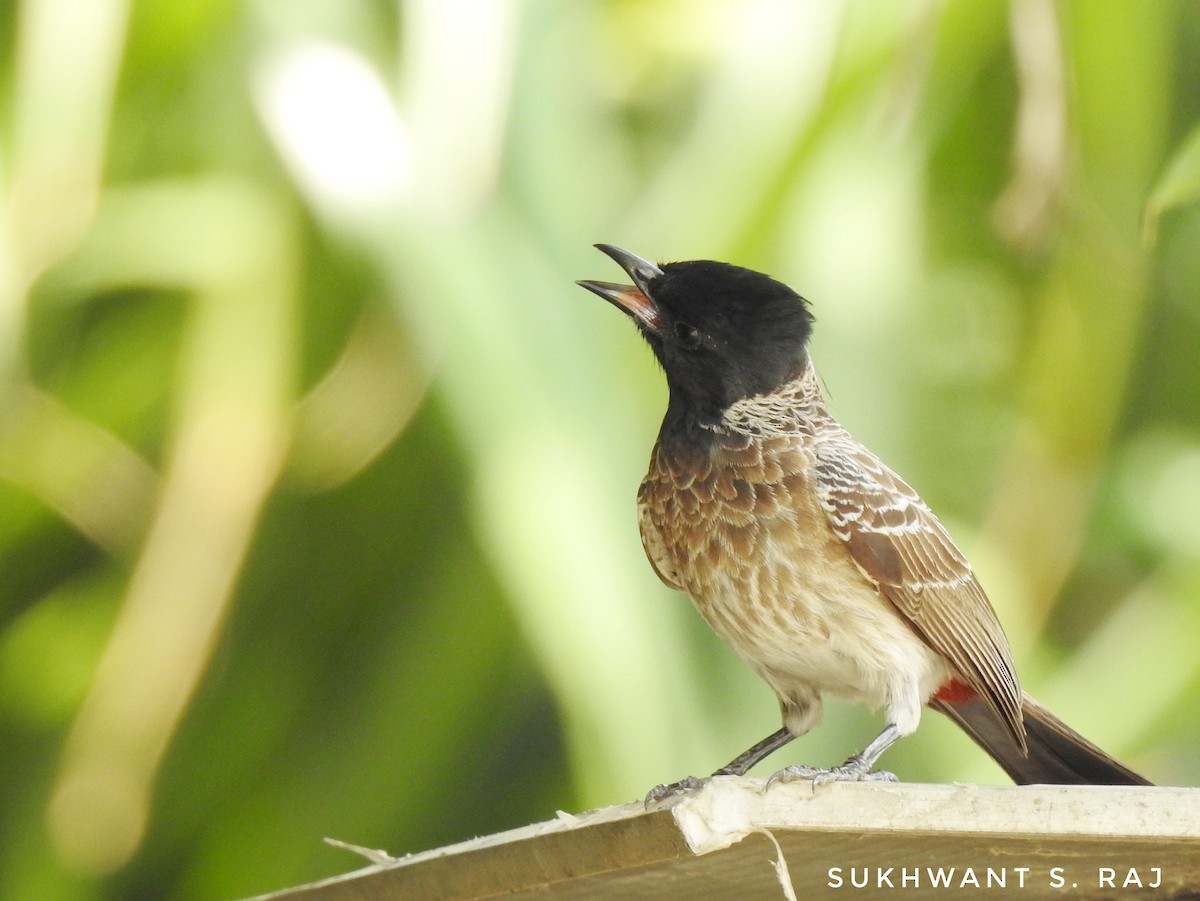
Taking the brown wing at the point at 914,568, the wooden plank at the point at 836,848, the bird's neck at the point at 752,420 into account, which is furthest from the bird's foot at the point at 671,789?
the bird's neck at the point at 752,420

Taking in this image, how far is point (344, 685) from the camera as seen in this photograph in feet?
9.33

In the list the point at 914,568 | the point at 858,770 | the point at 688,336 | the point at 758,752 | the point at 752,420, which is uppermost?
the point at 688,336

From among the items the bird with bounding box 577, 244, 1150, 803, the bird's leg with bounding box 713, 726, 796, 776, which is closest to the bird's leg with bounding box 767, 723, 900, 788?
the bird with bounding box 577, 244, 1150, 803

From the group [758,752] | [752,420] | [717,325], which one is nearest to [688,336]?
[717,325]

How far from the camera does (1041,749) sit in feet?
6.31

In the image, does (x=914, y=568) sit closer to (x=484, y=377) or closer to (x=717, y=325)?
(x=717, y=325)

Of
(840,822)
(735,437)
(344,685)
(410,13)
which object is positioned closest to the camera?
(840,822)

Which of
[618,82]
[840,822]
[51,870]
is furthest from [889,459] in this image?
[51,870]

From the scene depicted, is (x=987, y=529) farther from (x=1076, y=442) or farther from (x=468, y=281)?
(x=468, y=281)

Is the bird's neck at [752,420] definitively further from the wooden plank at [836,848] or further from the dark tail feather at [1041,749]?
the wooden plank at [836,848]

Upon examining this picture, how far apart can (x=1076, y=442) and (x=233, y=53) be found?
1.87 m

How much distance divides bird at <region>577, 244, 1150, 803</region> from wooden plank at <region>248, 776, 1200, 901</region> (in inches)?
7.7

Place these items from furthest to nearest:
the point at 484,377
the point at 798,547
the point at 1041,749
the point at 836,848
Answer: the point at 484,377
the point at 1041,749
the point at 798,547
the point at 836,848

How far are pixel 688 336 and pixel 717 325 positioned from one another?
0.05 meters
